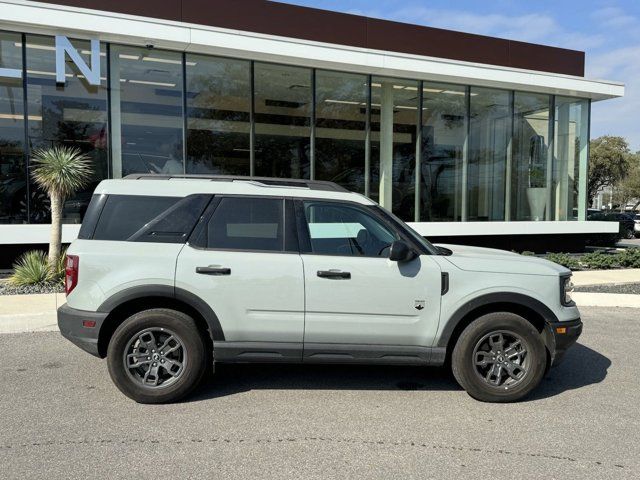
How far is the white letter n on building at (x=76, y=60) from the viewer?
37.1 ft

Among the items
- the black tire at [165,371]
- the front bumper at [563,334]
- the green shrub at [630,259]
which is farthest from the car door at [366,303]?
the green shrub at [630,259]

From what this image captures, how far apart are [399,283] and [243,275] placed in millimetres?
1341

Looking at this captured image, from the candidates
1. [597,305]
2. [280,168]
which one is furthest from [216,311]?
[280,168]

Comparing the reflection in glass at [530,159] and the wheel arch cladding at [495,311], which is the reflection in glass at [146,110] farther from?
the reflection in glass at [530,159]

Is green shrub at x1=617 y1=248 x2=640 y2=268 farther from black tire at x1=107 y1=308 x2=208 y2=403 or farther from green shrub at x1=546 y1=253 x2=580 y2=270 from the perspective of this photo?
black tire at x1=107 y1=308 x2=208 y2=403

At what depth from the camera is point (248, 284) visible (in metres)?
4.45

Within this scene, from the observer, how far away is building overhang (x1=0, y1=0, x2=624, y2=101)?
36.1 ft

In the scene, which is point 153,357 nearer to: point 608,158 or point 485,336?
point 485,336

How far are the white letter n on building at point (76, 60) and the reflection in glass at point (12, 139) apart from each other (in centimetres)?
89

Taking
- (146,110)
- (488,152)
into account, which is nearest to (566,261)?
(488,152)

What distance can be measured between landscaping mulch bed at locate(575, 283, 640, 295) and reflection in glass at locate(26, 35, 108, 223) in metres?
10.9

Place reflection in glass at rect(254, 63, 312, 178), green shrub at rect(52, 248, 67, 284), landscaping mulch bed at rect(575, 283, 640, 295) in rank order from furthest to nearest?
reflection in glass at rect(254, 63, 312, 178), landscaping mulch bed at rect(575, 283, 640, 295), green shrub at rect(52, 248, 67, 284)

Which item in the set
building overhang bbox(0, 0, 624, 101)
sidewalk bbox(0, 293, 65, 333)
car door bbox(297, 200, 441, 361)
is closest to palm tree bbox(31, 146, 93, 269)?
sidewalk bbox(0, 293, 65, 333)

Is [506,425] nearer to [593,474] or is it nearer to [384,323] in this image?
[593,474]
